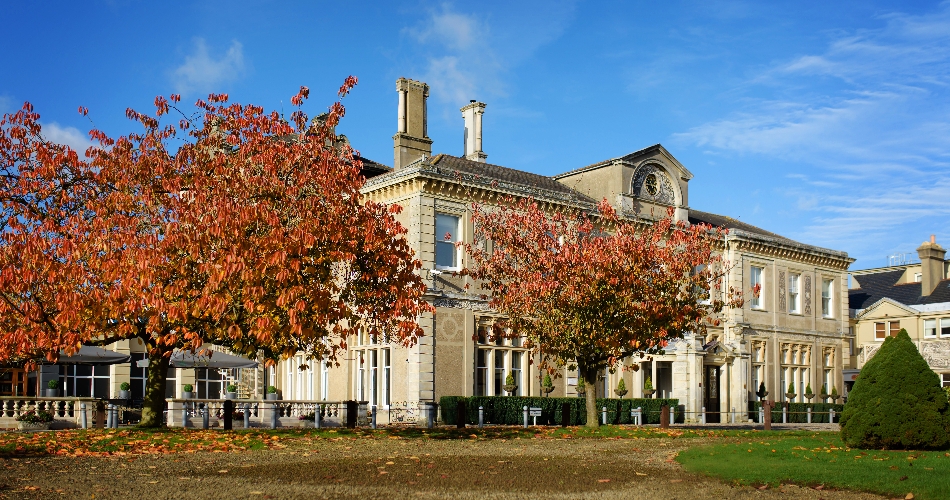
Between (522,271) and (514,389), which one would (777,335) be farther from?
A: (522,271)

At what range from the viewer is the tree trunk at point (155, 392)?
82.4ft

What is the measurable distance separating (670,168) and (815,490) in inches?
1283

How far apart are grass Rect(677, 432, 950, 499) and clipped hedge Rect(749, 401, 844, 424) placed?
2612 centimetres

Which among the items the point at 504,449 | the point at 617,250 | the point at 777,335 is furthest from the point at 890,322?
the point at 504,449

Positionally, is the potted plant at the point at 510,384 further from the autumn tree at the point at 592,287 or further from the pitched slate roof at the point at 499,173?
the pitched slate roof at the point at 499,173

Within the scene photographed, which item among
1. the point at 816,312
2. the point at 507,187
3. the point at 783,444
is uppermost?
the point at 507,187

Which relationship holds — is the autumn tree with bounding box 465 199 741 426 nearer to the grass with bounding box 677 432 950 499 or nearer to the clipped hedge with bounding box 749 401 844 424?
the grass with bounding box 677 432 950 499

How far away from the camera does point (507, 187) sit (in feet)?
127

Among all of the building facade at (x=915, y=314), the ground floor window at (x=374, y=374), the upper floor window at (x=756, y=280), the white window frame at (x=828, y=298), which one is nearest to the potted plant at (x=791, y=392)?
the upper floor window at (x=756, y=280)

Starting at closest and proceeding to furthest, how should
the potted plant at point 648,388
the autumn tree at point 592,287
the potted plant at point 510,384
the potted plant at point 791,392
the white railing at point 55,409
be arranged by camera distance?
the autumn tree at point 592,287, the white railing at point 55,409, the potted plant at point 510,384, the potted plant at point 648,388, the potted plant at point 791,392

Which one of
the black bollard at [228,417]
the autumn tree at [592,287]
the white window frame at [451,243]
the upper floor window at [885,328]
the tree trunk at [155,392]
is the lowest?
the black bollard at [228,417]

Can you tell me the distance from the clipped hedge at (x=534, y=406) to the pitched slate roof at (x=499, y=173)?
829cm

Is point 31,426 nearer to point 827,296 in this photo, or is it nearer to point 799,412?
point 799,412

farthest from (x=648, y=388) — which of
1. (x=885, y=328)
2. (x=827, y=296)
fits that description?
(x=885, y=328)
